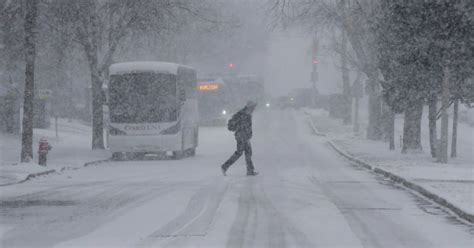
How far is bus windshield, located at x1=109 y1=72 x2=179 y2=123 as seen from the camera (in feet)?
92.2

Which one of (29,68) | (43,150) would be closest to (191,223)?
(43,150)

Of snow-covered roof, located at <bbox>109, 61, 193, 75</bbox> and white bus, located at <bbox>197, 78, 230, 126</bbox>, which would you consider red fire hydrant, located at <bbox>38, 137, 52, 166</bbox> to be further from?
white bus, located at <bbox>197, 78, 230, 126</bbox>

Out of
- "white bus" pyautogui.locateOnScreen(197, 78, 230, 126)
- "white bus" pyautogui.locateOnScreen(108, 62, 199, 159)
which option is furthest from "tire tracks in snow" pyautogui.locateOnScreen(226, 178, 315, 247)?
"white bus" pyautogui.locateOnScreen(197, 78, 230, 126)

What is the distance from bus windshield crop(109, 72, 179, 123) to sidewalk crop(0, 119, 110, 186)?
179 centimetres

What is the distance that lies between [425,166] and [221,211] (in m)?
10.4

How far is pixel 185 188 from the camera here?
16422 millimetres

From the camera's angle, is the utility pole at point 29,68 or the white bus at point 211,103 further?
the white bus at point 211,103

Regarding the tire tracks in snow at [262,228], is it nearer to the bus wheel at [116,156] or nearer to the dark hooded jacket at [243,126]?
the dark hooded jacket at [243,126]

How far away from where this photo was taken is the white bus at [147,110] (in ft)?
91.3

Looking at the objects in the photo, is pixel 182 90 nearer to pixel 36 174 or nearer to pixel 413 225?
pixel 36 174

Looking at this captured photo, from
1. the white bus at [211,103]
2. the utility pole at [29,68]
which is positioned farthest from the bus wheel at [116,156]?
the white bus at [211,103]

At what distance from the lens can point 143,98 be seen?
28.4 meters

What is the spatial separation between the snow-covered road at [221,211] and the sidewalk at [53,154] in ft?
2.08

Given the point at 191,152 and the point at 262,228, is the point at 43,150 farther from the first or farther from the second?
the point at 262,228
